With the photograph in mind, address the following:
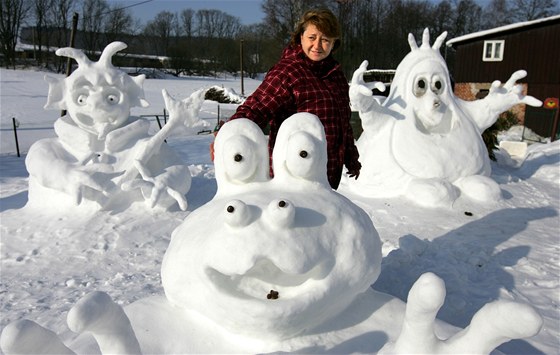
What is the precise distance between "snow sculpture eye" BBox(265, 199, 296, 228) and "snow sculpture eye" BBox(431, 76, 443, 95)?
14.4ft

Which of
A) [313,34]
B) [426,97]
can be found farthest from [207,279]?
[426,97]

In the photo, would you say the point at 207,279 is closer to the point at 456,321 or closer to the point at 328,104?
the point at 328,104

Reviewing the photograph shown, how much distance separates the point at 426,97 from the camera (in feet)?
18.3

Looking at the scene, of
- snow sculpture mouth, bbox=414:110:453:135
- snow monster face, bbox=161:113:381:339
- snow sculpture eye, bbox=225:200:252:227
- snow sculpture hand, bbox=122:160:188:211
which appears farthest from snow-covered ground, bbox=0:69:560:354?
snow sculpture eye, bbox=225:200:252:227

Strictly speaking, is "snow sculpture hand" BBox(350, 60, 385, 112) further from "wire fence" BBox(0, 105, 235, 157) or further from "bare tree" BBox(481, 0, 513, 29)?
"bare tree" BBox(481, 0, 513, 29)

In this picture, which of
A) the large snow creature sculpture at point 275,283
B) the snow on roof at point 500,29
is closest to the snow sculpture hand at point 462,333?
the large snow creature sculpture at point 275,283

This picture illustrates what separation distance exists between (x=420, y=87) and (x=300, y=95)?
11.8 feet

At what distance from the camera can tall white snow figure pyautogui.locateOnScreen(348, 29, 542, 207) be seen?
5.53m

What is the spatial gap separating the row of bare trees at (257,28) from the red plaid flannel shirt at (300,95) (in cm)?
2314

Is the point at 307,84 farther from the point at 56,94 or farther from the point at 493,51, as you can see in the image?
the point at 493,51

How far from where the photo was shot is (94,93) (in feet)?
15.4

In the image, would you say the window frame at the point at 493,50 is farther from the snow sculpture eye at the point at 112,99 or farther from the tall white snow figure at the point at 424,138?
the snow sculpture eye at the point at 112,99

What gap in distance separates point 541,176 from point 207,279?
7.23m

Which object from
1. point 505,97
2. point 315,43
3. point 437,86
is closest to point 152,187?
point 315,43
